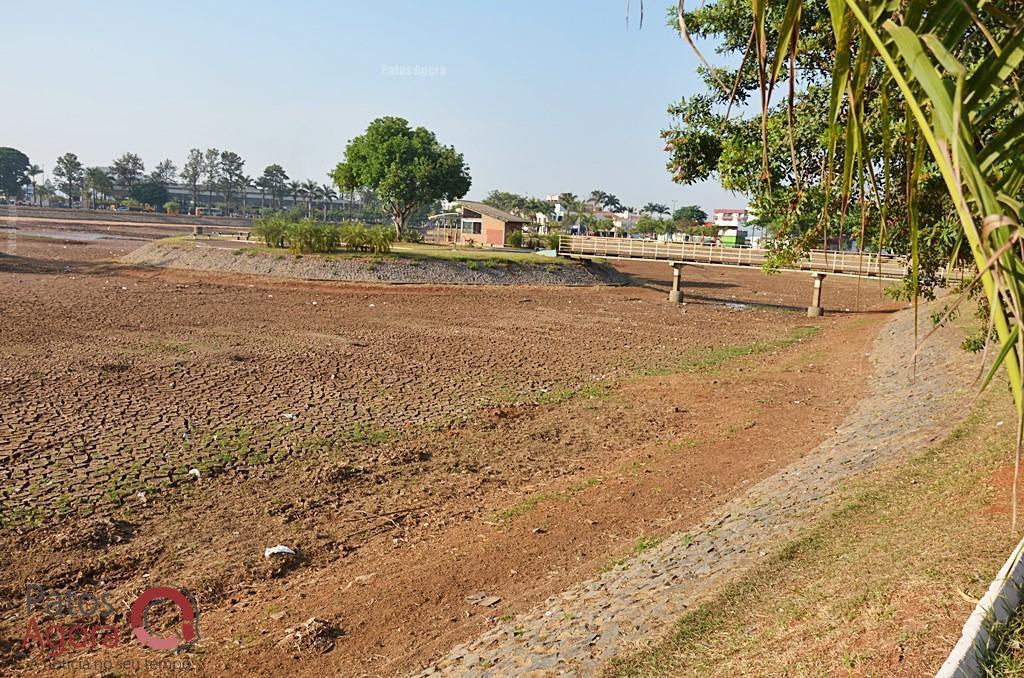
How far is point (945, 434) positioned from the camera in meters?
10.4

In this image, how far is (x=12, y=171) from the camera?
447ft

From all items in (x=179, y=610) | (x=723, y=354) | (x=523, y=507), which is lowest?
(x=179, y=610)

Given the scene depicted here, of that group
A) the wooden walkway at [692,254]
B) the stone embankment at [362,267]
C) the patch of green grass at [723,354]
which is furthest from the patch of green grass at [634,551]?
the stone embankment at [362,267]

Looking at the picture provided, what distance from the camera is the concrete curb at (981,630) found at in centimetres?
375

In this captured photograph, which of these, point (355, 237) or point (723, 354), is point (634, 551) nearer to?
point (723, 354)

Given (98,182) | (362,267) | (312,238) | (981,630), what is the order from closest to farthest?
(981,630) → (362,267) → (312,238) → (98,182)

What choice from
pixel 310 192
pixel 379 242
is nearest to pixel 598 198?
pixel 310 192

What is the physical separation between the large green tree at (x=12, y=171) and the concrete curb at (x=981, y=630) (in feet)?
529

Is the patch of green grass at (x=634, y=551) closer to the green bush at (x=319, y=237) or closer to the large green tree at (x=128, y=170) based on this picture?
the green bush at (x=319, y=237)

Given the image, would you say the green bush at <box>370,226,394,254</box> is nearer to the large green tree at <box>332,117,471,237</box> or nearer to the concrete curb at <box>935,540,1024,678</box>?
the large green tree at <box>332,117,471,237</box>

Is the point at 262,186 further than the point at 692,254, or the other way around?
the point at 262,186

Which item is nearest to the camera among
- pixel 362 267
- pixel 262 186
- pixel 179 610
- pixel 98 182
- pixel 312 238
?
pixel 179 610

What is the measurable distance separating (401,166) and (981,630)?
164ft

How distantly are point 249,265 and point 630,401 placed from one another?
77.3 ft
